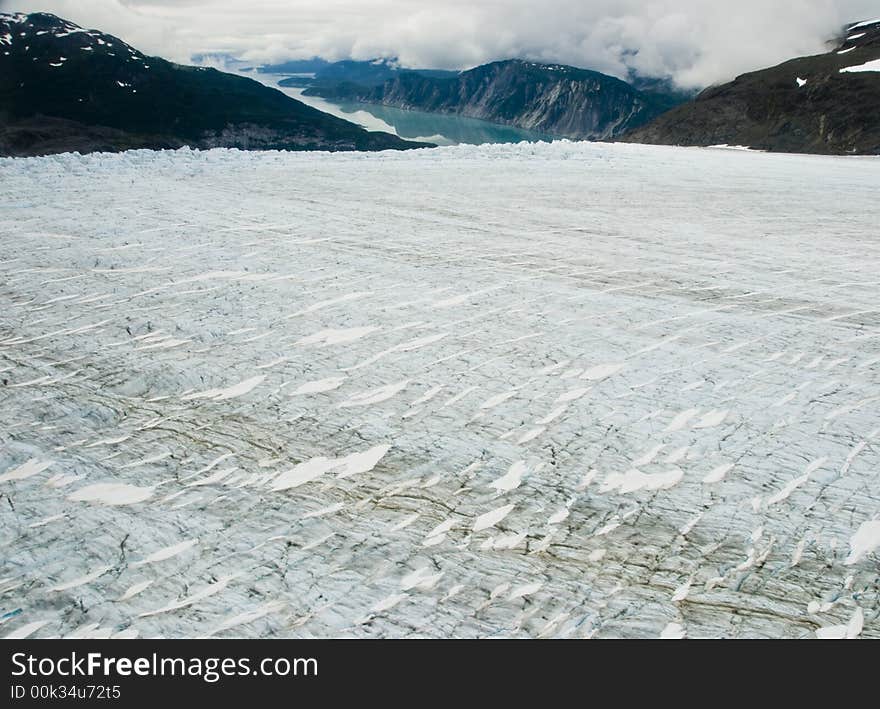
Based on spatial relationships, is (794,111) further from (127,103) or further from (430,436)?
(127,103)

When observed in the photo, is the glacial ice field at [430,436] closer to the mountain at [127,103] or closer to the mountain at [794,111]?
the mountain at [794,111]

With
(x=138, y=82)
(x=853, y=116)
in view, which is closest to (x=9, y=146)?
(x=138, y=82)

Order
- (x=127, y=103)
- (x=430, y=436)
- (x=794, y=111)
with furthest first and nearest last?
(x=127, y=103) < (x=794, y=111) < (x=430, y=436)

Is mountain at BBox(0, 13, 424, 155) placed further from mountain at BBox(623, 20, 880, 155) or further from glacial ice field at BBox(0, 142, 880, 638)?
glacial ice field at BBox(0, 142, 880, 638)

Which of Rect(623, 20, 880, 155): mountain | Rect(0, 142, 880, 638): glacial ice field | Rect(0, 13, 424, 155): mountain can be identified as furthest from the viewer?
Rect(0, 13, 424, 155): mountain

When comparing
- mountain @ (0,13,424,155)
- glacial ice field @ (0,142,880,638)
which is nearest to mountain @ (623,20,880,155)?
glacial ice field @ (0,142,880,638)

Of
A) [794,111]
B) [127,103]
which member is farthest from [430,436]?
[127,103]

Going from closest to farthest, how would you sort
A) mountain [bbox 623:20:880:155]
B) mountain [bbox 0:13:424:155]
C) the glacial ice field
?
the glacial ice field, mountain [bbox 623:20:880:155], mountain [bbox 0:13:424:155]
